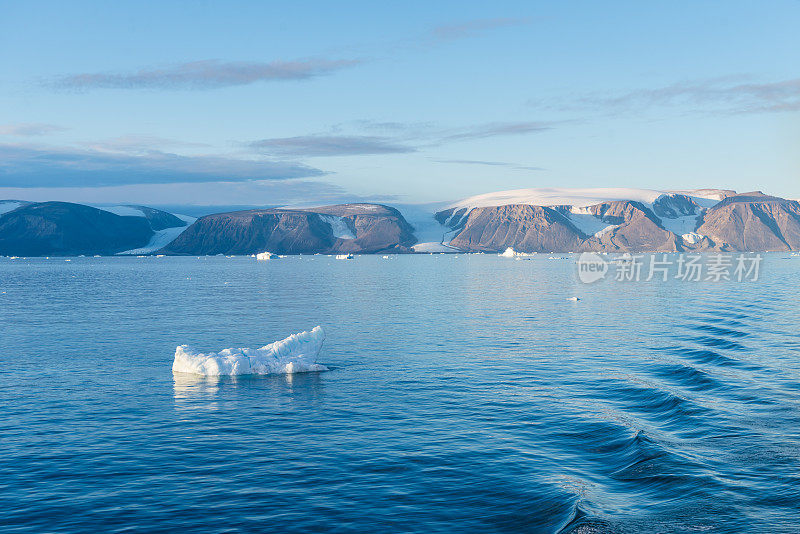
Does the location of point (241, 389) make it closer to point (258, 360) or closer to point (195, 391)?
point (195, 391)

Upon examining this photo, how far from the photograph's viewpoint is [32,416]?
2572 centimetres

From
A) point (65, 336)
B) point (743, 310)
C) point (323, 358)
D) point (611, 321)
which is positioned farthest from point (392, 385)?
point (743, 310)

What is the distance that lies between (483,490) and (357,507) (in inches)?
145

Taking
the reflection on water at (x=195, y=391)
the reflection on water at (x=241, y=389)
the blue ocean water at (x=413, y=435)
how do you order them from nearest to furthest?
the blue ocean water at (x=413, y=435) → the reflection on water at (x=195, y=391) → the reflection on water at (x=241, y=389)

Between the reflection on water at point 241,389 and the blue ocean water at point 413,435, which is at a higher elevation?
the blue ocean water at point 413,435

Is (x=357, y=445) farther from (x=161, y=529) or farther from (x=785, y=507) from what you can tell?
(x=785, y=507)

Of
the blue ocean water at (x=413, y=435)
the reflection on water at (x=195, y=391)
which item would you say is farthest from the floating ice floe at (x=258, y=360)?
the blue ocean water at (x=413, y=435)

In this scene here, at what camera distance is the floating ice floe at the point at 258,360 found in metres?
34.0

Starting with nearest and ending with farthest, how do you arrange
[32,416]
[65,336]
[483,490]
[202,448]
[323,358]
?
[483,490]
[202,448]
[32,416]
[323,358]
[65,336]

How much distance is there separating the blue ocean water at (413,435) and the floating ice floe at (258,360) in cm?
80

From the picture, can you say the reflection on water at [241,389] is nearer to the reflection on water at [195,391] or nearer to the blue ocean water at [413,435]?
the reflection on water at [195,391]

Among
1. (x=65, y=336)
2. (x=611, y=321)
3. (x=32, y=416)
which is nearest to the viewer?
(x=32, y=416)

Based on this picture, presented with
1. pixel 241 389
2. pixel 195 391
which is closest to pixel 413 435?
pixel 241 389

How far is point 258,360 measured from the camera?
34875 mm
